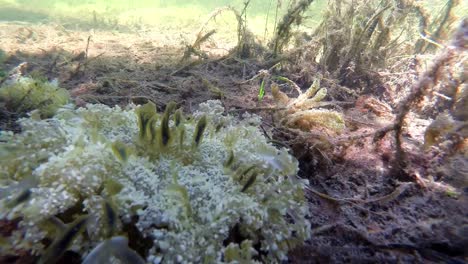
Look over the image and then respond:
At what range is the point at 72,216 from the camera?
1.23 metres

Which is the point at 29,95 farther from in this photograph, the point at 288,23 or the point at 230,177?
the point at 288,23

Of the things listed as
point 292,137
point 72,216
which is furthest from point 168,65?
point 72,216

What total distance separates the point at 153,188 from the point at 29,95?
5.84 ft

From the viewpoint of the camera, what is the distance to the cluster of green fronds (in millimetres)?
2256

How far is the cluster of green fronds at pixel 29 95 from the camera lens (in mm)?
2256

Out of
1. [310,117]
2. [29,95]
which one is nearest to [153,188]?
[310,117]

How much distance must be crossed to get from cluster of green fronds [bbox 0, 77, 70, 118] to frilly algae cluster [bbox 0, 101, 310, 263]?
82 centimetres

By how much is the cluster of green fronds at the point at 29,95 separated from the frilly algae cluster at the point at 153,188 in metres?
0.82

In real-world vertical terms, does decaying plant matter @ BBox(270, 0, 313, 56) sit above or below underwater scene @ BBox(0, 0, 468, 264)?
above

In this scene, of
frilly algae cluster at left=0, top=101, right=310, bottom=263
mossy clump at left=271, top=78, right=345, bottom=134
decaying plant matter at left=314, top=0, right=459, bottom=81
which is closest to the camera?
frilly algae cluster at left=0, top=101, right=310, bottom=263

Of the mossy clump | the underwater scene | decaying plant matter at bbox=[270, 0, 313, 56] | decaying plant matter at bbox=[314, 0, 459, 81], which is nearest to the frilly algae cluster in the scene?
the underwater scene

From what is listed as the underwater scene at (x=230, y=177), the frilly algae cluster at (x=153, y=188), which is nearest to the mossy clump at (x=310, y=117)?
the underwater scene at (x=230, y=177)

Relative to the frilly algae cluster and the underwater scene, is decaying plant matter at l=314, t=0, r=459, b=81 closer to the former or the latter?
the underwater scene

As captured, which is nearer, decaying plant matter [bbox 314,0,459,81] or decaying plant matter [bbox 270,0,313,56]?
decaying plant matter [bbox 314,0,459,81]
